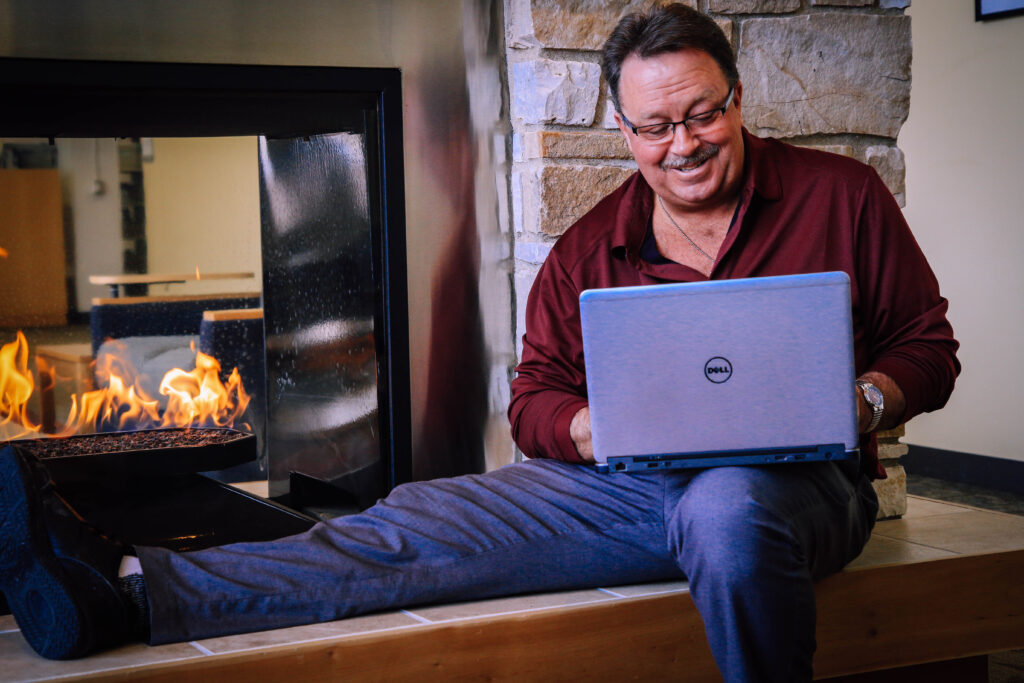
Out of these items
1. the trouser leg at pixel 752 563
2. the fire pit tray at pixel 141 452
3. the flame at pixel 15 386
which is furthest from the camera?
the flame at pixel 15 386

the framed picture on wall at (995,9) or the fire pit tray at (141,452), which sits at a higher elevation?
the framed picture on wall at (995,9)

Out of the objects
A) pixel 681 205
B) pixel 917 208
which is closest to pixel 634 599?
pixel 681 205

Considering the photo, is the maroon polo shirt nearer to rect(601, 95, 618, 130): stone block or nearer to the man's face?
the man's face

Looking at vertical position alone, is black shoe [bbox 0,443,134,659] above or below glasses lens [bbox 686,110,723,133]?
below

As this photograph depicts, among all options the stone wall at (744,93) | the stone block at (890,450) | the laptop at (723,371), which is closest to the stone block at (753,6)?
the stone wall at (744,93)

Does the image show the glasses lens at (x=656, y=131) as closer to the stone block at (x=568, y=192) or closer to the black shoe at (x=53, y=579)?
the stone block at (x=568, y=192)

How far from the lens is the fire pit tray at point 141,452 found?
170cm

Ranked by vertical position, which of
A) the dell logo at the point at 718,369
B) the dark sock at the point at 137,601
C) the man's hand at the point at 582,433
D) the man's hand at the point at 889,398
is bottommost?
the dark sock at the point at 137,601

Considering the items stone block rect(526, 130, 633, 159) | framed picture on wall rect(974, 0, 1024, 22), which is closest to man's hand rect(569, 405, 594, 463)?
stone block rect(526, 130, 633, 159)

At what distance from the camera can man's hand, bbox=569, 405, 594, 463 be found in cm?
145

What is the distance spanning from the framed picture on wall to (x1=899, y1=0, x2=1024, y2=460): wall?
3 cm

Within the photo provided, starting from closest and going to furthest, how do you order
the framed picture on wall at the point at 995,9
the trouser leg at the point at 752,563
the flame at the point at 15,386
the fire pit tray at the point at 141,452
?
the trouser leg at the point at 752,563 < the fire pit tray at the point at 141,452 < the flame at the point at 15,386 < the framed picture on wall at the point at 995,9

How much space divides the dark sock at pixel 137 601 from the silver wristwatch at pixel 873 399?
2.99 ft

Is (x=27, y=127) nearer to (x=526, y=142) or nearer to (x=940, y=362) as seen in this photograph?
(x=526, y=142)
